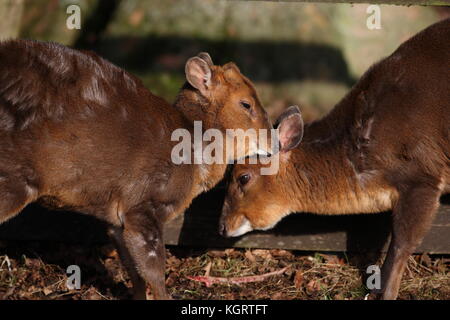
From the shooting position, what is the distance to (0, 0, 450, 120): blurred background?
9680 millimetres

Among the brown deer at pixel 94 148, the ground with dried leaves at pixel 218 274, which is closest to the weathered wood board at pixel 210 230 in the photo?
the ground with dried leaves at pixel 218 274

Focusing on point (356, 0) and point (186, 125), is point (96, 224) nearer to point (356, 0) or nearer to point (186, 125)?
point (186, 125)

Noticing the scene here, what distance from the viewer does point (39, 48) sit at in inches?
205

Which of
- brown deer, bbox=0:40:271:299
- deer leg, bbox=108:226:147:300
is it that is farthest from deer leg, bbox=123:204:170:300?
deer leg, bbox=108:226:147:300

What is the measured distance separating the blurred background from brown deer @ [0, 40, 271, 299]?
13.1 ft

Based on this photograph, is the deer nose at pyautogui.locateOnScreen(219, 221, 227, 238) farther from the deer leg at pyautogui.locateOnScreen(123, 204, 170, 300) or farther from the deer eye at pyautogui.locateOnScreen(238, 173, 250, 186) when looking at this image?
the deer leg at pyautogui.locateOnScreen(123, 204, 170, 300)

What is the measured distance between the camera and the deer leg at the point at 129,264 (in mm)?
5633

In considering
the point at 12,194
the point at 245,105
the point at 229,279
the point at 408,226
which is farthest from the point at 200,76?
the point at 408,226

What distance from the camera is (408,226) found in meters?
5.62

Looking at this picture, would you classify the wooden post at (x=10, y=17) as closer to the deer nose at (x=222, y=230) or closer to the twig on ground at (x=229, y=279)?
the deer nose at (x=222, y=230)

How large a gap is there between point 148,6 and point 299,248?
15.6ft

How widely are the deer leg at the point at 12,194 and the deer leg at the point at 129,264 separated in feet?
2.90

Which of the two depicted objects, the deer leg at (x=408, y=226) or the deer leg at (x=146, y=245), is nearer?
the deer leg at (x=146, y=245)

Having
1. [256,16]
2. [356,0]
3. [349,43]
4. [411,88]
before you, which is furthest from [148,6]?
[411,88]
